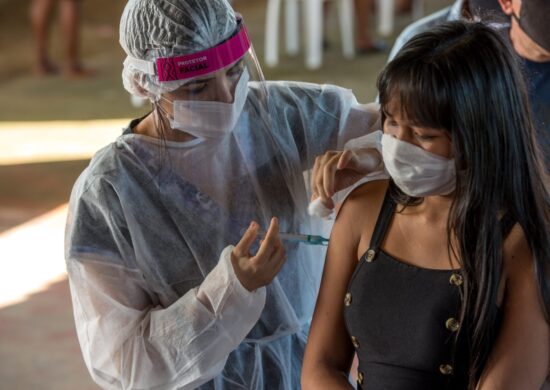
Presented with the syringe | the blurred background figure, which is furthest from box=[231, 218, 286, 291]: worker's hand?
the blurred background figure

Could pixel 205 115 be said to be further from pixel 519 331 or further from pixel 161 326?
pixel 519 331


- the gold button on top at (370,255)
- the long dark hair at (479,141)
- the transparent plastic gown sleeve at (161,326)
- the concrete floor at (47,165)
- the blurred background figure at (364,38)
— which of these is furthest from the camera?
the blurred background figure at (364,38)

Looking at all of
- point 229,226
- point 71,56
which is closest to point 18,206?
point 71,56

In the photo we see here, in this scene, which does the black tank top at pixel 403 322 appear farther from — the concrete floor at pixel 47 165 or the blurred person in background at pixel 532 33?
the concrete floor at pixel 47 165

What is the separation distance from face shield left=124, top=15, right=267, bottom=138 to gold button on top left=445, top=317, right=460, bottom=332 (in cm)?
53

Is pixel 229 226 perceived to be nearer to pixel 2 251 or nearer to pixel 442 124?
pixel 442 124

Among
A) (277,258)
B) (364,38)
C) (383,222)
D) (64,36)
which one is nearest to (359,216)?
(383,222)

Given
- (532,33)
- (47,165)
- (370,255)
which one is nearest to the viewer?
(370,255)

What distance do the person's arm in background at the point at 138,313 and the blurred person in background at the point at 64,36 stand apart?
556 centimetres

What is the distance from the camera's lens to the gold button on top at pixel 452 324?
1.48 meters

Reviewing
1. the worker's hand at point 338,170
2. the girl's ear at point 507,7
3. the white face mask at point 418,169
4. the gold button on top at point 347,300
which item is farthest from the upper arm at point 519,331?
the girl's ear at point 507,7

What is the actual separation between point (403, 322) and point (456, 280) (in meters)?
0.10

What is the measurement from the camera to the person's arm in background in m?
1.68

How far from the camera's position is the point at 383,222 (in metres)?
1.60
